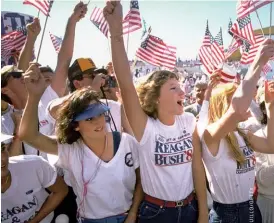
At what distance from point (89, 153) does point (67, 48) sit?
52.6 inches

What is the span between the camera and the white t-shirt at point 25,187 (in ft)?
7.86

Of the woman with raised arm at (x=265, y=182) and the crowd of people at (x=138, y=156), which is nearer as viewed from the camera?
the crowd of people at (x=138, y=156)

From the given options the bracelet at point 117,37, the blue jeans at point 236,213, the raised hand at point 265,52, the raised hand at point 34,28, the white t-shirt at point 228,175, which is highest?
the raised hand at point 34,28

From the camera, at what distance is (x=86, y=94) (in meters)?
2.40

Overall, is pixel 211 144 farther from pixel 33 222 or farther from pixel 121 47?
pixel 33 222

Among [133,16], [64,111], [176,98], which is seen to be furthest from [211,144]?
[133,16]

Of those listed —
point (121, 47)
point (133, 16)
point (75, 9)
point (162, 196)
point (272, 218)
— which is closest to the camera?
point (121, 47)

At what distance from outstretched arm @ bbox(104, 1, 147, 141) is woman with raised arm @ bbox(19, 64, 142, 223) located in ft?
0.67

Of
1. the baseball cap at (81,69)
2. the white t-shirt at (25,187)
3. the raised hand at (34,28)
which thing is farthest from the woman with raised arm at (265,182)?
the raised hand at (34,28)

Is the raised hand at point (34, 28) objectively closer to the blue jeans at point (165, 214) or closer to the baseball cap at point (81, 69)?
the baseball cap at point (81, 69)

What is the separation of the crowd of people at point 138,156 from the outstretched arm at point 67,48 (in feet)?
2.83

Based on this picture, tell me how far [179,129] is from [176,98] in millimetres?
245

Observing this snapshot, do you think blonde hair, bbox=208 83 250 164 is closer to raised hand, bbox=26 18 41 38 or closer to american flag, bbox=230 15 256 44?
raised hand, bbox=26 18 41 38

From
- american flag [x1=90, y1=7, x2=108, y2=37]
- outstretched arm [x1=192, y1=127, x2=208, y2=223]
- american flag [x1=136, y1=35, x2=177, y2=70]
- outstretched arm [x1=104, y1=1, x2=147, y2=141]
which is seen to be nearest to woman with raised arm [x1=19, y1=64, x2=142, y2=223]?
outstretched arm [x1=104, y1=1, x2=147, y2=141]
